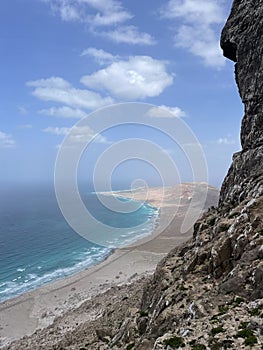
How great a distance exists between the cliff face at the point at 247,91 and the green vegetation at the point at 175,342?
50.2 feet

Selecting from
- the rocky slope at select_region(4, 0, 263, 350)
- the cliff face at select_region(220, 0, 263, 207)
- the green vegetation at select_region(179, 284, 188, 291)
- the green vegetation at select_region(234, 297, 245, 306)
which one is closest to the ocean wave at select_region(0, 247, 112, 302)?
the rocky slope at select_region(4, 0, 263, 350)

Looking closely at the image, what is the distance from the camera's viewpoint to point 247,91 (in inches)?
1412

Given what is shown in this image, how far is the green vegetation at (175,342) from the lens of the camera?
668 inches

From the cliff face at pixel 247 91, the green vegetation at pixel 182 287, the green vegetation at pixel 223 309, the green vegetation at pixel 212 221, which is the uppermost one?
the cliff face at pixel 247 91

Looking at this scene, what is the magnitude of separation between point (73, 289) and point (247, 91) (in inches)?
2276

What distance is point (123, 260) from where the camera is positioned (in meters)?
96.6

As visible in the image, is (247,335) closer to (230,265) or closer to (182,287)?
(230,265)

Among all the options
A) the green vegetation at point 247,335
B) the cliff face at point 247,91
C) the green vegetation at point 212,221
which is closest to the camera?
the green vegetation at point 247,335

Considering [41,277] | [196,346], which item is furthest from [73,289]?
[196,346]

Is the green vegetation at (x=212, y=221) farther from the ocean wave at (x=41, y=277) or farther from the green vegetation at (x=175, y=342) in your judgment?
the ocean wave at (x=41, y=277)

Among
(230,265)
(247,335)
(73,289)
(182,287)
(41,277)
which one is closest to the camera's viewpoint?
(247,335)

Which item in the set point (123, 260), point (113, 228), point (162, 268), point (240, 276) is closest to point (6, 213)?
point (113, 228)

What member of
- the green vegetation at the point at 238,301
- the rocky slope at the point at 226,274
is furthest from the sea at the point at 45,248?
the green vegetation at the point at 238,301

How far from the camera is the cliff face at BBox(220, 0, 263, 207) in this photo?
1249 inches
